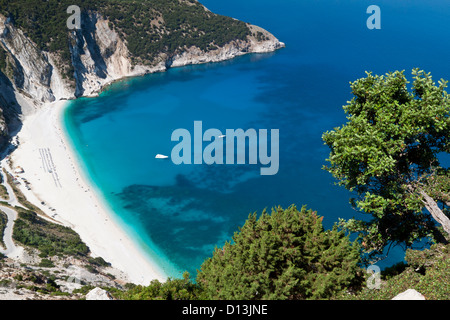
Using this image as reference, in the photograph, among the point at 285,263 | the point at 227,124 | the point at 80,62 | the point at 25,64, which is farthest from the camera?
the point at 80,62

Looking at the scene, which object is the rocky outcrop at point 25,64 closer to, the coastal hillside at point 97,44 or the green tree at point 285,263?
the coastal hillside at point 97,44

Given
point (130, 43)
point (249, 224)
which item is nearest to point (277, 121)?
point (130, 43)

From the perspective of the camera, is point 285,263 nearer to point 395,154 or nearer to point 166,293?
point 166,293

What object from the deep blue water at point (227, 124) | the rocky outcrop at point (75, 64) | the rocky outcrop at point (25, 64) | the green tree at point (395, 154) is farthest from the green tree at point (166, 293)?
the rocky outcrop at point (25, 64)

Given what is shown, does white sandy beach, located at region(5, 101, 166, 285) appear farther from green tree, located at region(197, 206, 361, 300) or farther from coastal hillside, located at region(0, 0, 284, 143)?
green tree, located at region(197, 206, 361, 300)

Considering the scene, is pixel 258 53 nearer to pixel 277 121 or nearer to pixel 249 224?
pixel 277 121

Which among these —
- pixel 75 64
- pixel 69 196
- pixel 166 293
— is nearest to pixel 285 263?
pixel 166 293

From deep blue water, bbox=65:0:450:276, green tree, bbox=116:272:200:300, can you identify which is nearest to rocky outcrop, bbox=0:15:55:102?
deep blue water, bbox=65:0:450:276
